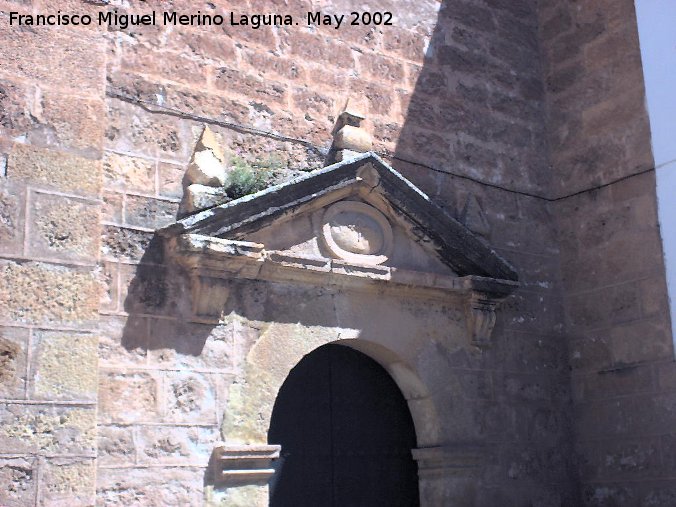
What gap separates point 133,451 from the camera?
4266 mm

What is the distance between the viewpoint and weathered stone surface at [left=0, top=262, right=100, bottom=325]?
3.67 meters

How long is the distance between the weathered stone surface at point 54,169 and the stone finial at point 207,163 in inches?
32.2

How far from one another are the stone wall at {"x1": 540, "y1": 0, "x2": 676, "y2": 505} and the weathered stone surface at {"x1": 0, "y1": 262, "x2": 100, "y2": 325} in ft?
10.6

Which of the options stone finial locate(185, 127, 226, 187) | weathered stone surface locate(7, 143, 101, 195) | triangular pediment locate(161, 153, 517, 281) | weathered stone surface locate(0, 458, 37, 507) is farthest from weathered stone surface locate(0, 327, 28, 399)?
stone finial locate(185, 127, 226, 187)

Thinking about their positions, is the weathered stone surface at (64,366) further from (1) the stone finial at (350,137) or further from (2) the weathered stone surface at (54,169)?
(1) the stone finial at (350,137)

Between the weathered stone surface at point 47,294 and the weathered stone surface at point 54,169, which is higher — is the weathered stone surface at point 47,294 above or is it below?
below

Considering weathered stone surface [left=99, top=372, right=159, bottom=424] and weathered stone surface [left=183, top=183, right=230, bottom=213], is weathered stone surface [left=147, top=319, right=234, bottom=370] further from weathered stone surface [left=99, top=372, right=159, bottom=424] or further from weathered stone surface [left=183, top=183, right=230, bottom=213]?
weathered stone surface [left=183, top=183, right=230, bottom=213]

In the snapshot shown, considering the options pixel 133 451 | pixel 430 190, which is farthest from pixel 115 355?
pixel 430 190

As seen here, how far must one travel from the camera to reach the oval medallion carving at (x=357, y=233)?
512 centimetres

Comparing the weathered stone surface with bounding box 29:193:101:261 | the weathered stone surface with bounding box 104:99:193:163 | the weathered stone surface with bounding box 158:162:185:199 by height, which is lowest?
the weathered stone surface with bounding box 29:193:101:261

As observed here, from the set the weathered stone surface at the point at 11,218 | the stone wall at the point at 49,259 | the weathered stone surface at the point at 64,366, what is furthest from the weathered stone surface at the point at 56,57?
the weathered stone surface at the point at 64,366

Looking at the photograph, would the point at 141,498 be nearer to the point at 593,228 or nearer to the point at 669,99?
the point at 593,228

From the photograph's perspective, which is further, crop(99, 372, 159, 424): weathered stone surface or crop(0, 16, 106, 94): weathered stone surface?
crop(99, 372, 159, 424): weathered stone surface

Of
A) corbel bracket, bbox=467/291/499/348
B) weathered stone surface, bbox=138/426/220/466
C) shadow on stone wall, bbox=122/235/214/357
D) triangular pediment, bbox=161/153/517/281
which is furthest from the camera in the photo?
corbel bracket, bbox=467/291/499/348
